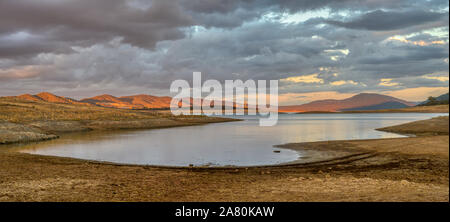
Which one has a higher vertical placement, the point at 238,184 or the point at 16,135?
the point at 238,184

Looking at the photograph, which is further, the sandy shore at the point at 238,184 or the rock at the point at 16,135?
the rock at the point at 16,135

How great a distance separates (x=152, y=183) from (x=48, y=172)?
662 centimetres

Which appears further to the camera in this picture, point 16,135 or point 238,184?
point 16,135

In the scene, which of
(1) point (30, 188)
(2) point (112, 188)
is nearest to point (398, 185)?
(2) point (112, 188)

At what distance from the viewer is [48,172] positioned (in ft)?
51.8

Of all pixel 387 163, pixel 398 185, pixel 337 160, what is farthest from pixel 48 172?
pixel 387 163

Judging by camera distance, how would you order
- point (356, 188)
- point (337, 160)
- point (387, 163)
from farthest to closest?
Result: point (337, 160) < point (387, 163) < point (356, 188)

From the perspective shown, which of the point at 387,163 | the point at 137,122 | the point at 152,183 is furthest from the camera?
the point at 137,122

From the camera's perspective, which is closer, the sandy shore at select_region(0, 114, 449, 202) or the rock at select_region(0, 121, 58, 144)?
the sandy shore at select_region(0, 114, 449, 202)

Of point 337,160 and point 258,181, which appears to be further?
point 337,160
